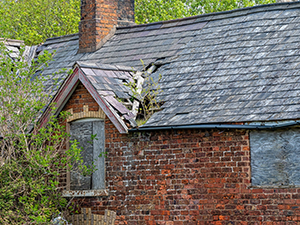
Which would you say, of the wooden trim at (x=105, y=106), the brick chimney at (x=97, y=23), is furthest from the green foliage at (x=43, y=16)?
the wooden trim at (x=105, y=106)

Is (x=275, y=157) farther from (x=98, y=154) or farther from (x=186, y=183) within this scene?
(x=98, y=154)

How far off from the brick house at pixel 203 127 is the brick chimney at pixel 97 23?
6.74 ft

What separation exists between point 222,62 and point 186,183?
10.3 feet

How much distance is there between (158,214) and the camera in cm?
1095

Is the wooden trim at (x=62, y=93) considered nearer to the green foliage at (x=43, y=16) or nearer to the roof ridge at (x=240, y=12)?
the roof ridge at (x=240, y=12)

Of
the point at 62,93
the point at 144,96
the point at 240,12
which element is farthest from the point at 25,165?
the point at 240,12

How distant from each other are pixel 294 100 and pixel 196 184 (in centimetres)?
262

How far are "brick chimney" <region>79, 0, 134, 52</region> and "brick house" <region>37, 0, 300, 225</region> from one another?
6.74 ft

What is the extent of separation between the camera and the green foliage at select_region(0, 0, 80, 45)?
27797mm

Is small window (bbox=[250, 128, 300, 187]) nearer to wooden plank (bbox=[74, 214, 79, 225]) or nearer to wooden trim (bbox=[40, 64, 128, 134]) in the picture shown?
wooden trim (bbox=[40, 64, 128, 134])

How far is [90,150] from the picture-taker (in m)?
12.2

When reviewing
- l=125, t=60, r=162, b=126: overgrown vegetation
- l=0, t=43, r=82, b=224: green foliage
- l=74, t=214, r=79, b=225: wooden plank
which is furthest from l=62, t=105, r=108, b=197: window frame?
l=125, t=60, r=162, b=126: overgrown vegetation

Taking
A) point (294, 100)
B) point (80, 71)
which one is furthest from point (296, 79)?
point (80, 71)

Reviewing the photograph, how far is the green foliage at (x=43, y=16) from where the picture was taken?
27.8 meters
